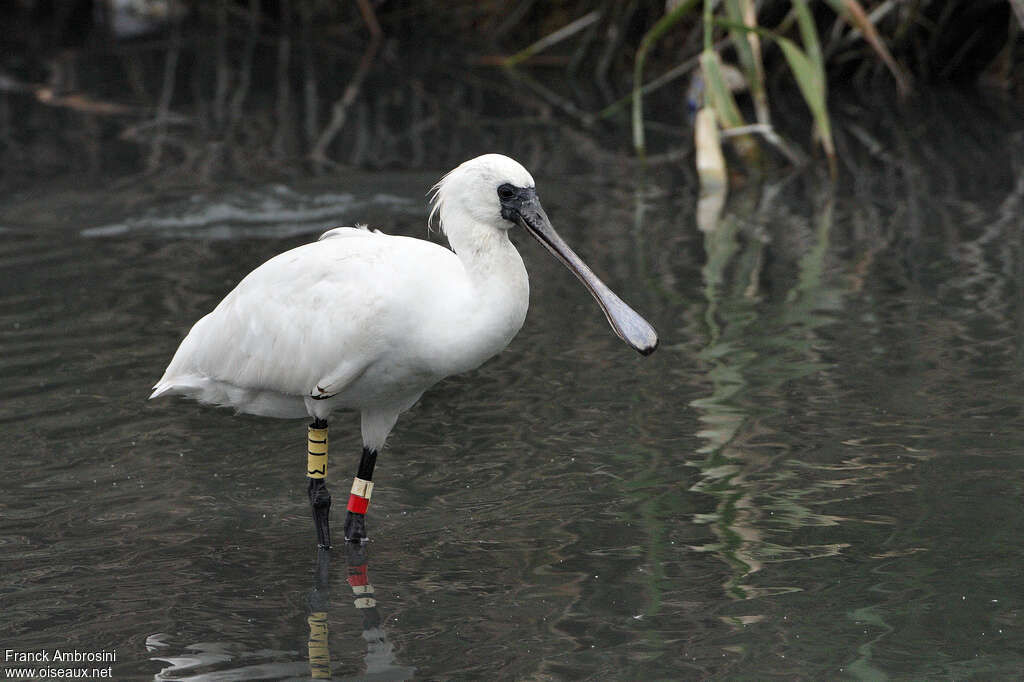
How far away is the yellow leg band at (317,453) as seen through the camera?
536cm

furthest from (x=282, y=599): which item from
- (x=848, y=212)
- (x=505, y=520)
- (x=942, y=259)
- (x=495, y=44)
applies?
(x=495, y=44)

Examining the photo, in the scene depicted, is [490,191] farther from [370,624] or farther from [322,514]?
[370,624]

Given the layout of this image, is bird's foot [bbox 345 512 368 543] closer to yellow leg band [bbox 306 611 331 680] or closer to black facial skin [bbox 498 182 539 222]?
yellow leg band [bbox 306 611 331 680]

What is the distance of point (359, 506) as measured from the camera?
17.3 ft

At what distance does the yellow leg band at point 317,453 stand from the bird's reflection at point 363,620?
0.92 ft

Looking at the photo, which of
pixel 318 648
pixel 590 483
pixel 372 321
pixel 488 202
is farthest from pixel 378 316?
pixel 590 483

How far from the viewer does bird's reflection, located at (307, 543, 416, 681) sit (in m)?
4.34

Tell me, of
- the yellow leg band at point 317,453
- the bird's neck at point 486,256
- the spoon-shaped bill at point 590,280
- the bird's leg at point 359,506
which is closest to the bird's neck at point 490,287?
the bird's neck at point 486,256

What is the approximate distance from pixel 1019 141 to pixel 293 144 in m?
5.92

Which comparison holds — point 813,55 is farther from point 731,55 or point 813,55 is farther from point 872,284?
point 731,55

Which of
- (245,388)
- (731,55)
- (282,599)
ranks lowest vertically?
(282,599)

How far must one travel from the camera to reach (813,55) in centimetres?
1029

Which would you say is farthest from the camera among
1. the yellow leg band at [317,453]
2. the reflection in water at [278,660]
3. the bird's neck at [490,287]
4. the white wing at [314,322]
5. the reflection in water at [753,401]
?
the yellow leg band at [317,453]

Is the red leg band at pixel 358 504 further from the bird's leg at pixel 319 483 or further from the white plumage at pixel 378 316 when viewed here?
the white plumage at pixel 378 316
